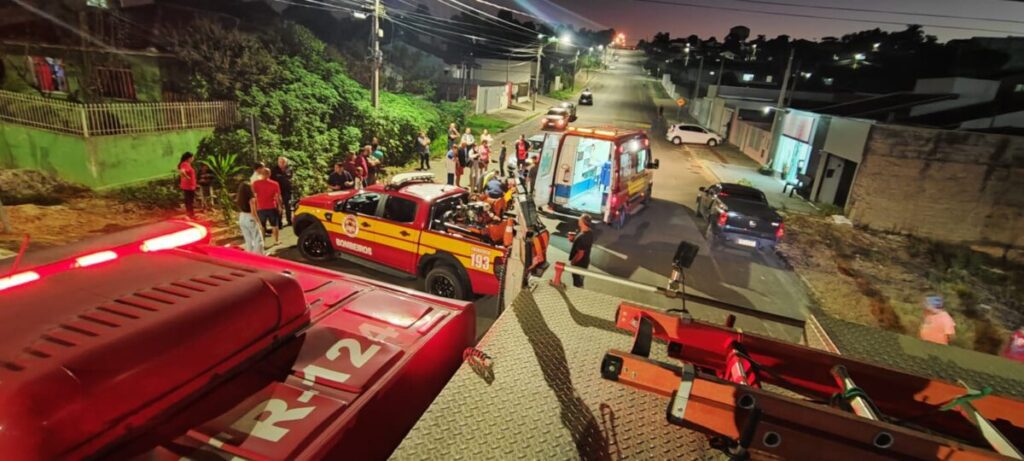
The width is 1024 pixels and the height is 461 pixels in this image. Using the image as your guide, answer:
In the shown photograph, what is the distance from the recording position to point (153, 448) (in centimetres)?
223

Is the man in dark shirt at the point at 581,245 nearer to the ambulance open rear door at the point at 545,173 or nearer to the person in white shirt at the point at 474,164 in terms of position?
the ambulance open rear door at the point at 545,173

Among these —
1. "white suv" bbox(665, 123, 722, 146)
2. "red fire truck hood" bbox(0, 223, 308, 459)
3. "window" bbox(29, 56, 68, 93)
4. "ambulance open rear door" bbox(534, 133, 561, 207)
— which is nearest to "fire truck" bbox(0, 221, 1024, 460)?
"red fire truck hood" bbox(0, 223, 308, 459)

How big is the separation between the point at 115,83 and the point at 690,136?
2814 centimetres

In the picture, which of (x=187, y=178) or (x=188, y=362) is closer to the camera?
(x=188, y=362)

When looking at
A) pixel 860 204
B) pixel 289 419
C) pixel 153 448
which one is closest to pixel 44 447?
pixel 153 448

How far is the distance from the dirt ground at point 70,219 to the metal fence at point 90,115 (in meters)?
1.76

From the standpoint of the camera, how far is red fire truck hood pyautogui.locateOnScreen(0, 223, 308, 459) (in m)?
1.83

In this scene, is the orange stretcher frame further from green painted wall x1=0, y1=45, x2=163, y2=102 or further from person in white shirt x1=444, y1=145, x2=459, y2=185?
green painted wall x1=0, y1=45, x2=163, y2=102

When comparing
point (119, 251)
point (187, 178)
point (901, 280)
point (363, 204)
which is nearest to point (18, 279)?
point (119, 251)

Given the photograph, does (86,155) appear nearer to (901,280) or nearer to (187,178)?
(187,178)

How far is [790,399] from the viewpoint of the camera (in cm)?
202

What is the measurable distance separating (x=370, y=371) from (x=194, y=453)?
99 centimetres

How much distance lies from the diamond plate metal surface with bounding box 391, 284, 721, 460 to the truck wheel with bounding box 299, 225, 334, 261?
5468 mm

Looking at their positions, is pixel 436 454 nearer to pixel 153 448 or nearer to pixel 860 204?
pixel 153 448
